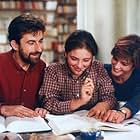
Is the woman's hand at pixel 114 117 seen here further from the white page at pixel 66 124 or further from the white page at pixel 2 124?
the white page at pixel 2 124

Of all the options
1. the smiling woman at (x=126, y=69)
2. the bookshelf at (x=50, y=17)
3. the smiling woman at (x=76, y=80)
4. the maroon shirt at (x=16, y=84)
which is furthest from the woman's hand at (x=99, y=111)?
the bookshelf at (x=50, y=17)

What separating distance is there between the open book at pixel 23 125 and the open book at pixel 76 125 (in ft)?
0.12

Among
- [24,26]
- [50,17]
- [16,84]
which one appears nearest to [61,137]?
[16,84]

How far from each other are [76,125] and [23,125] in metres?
0.21

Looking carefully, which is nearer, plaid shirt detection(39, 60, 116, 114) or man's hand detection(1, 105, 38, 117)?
man's hand detection(1, 105, 38, 117)

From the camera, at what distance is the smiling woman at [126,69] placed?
5.77 feet

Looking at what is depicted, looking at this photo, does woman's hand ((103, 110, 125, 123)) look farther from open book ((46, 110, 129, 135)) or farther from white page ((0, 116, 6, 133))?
white page ((0, 116, 6, 133))

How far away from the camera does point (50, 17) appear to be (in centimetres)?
547

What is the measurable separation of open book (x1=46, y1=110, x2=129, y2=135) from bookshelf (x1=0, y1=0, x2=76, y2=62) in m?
3.99

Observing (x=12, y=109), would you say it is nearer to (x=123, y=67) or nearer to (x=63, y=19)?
(x=123, y=67)

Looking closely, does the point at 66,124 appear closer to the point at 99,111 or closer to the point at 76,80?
the point at 99,111

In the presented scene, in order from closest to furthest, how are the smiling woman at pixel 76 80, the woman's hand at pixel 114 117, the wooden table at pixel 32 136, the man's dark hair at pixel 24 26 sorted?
1. the wooden table at pixel 32 136
2. the woman's hand at pixel 114 117
3. the smiling woman at pixel 76 80
4. the man's dark hair at pixel 24 26

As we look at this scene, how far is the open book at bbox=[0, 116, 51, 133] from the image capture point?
1.30 m

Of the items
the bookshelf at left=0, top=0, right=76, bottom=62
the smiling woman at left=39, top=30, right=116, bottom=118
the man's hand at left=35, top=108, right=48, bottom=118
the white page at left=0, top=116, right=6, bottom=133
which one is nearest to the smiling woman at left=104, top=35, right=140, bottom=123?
the smiling woman at left=39, top=30, right=116, bottom=118
